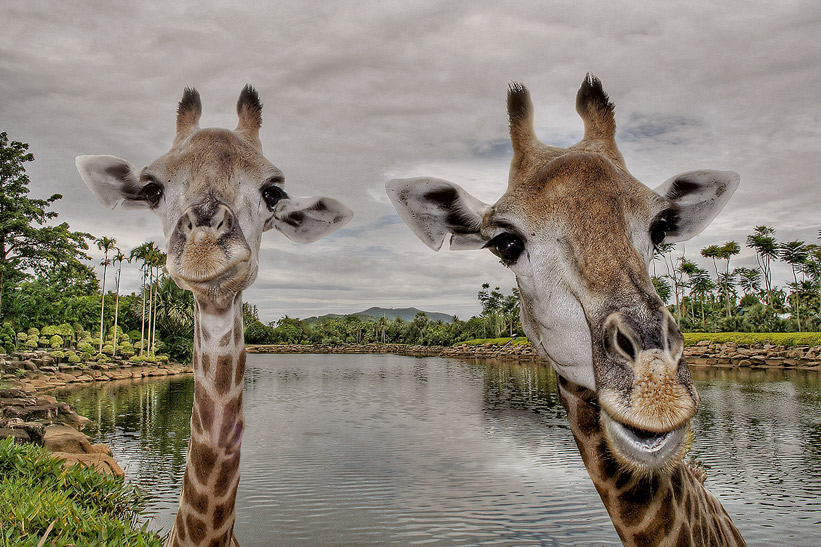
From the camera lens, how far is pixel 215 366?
3805mm

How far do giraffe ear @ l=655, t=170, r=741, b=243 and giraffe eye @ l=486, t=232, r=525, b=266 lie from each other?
1079 millimetres

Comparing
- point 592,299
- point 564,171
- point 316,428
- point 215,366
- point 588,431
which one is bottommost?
point 316,428

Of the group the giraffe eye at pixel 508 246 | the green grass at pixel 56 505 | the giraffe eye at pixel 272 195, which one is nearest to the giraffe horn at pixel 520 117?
the giraffe eye at pixel 508 246

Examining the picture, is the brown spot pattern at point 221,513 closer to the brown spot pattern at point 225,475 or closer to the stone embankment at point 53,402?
the brown spot pattern at point 225,475

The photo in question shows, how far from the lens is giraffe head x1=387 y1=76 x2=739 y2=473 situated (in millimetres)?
2232

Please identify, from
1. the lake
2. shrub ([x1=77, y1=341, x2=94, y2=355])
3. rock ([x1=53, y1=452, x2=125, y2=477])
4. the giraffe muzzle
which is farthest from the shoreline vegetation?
the giraffe muzzle

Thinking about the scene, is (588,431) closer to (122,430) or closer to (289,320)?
(122,430)

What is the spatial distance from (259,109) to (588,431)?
3.70 m

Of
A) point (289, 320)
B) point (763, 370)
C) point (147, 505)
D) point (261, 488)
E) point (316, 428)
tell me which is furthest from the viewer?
point (289, 320)

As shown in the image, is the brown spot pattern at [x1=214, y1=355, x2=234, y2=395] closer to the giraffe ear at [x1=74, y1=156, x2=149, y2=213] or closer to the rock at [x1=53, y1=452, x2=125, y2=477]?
the giraffe ear at [x1=74, y1=156, x2=149, y2=213]

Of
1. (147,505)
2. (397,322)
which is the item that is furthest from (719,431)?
(397,322)

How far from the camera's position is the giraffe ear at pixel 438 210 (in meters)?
3.51

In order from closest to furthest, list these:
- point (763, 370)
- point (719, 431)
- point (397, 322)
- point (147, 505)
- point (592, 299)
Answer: point (592, 299) → point (147, 505) → point (719, 431) → point (763, 370) → point (397, 322)

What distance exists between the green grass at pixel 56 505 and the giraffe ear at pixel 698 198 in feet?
16.0
